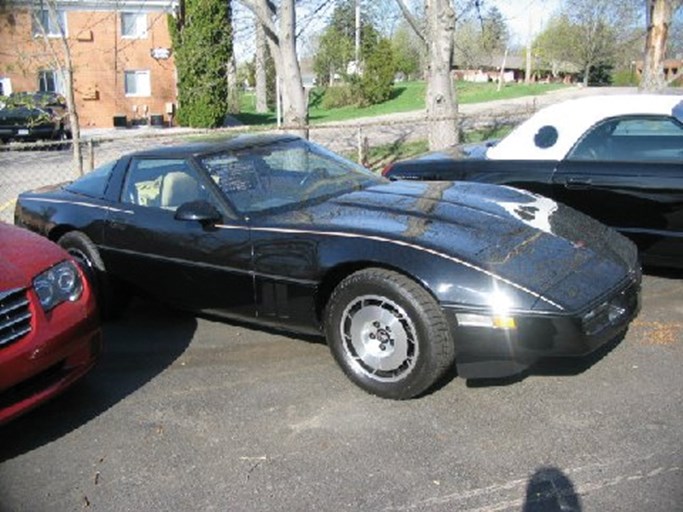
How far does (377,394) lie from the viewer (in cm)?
376

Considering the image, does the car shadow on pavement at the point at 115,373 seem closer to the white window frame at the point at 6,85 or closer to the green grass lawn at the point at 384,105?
the green grass lawn at the point at 384,105

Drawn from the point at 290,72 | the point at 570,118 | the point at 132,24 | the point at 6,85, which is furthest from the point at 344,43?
the point at 570,118

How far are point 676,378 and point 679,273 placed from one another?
2.16m

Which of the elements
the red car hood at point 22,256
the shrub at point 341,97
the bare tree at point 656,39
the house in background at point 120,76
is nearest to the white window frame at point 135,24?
the house in background at point 120,76

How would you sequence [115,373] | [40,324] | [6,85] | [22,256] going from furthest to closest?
[6,85] → [115,373] → [22,256] → [40,324]

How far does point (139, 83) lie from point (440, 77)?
2427 cm

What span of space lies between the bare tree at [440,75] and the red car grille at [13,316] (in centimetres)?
812

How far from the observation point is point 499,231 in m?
3.89

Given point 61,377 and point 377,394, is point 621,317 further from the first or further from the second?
point 61,377

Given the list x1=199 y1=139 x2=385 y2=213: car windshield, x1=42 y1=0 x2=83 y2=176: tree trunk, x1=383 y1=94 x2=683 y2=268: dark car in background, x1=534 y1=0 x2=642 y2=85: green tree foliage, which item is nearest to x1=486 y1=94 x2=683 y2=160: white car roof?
x1=383 y1=94 x2=683 y2=268: dark car in background

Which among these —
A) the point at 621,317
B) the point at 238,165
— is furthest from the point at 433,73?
the point at 621,317

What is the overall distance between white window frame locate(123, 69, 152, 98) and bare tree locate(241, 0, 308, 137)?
22329mm

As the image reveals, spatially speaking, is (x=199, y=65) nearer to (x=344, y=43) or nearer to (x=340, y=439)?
(x=344, y=43)

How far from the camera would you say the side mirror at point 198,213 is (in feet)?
13.8
